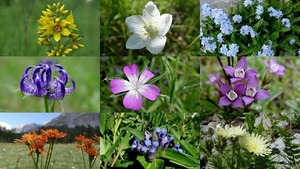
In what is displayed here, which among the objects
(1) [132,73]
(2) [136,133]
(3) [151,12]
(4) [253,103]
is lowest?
(2) [136,133]

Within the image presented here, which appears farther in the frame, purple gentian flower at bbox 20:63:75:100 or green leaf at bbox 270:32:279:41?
green leaf at bbox 270:32:279:41

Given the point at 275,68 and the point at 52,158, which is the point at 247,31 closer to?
the point at 275,68

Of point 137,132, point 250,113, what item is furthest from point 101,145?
point 250,113

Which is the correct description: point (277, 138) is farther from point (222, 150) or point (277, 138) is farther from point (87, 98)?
point (87, 98)

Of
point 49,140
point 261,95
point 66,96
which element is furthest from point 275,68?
point 49,140

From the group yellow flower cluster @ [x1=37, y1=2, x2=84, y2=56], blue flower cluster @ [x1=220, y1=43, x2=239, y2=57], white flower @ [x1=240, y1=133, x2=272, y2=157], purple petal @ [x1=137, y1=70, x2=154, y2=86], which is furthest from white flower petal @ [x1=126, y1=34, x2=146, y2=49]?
white flower @ [x1=240, y1=133, x2=272, y2=157]

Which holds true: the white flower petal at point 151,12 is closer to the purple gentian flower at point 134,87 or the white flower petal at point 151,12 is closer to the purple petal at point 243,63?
the purple gentian flower at point 134,87

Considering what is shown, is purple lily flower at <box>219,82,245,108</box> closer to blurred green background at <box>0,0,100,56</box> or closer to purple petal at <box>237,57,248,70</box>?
purple petal at <box>237,57,248,70</box>
